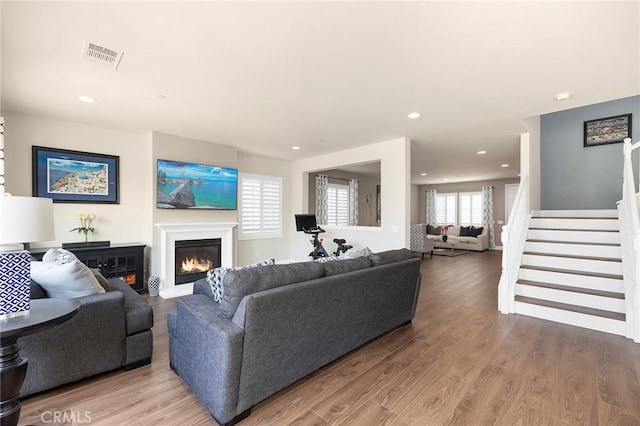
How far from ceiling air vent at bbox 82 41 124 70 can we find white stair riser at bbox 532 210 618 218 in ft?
20.2

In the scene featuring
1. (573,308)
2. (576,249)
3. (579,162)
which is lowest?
(573,308)

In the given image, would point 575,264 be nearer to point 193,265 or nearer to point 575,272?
point 575,272

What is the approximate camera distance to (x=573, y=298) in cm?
360

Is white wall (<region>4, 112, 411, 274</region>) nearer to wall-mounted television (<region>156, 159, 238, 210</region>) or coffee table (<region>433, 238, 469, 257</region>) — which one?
wall-mounted television (<region>156, 159, 238, 210</region>)

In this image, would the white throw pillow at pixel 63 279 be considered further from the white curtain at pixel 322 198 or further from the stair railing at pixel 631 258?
the white curtain at pixel 322 198

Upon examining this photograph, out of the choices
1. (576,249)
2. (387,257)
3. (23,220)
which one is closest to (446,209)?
(576,249)

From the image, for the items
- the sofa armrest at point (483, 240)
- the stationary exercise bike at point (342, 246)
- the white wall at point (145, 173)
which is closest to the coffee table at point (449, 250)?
the sofa armrest at point (483, 240)

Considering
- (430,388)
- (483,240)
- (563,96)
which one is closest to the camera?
(430,388)

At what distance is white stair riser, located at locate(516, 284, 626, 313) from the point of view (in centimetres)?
334

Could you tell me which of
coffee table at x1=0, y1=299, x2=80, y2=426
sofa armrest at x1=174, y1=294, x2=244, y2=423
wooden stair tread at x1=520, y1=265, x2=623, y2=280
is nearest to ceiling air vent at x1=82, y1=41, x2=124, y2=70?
coffee table at x1=0, y1=299, x2=80, y2=426

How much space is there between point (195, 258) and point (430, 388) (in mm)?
4385

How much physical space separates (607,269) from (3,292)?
5.81m

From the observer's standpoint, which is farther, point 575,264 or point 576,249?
point 576,249

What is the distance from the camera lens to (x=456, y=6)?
192cm
